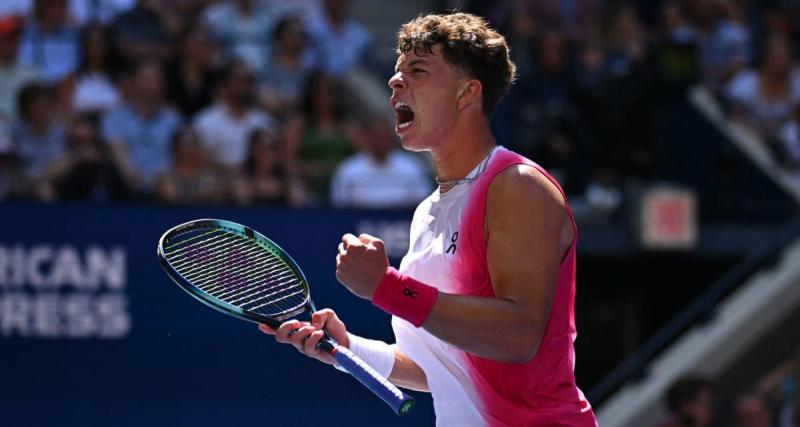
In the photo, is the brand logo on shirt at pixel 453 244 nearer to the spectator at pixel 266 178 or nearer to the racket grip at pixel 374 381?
the racket grip at pixel 374 381

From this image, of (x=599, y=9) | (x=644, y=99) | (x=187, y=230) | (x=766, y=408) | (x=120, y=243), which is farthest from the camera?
(x=599, y=9)

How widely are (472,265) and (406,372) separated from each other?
21.7 inches

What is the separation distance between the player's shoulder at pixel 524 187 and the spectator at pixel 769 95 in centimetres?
794

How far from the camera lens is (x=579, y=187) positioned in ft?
32.0

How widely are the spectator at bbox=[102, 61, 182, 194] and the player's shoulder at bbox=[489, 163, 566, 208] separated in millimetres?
5495

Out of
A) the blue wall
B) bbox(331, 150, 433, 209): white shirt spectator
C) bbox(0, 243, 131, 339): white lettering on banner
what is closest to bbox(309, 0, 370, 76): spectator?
bbox(331, 150, 433, 209): white shirt spectator

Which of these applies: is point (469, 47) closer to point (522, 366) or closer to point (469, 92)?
point (469, 92)

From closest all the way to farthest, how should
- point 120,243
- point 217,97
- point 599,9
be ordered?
point 120,243
point 217,97
point 599,9

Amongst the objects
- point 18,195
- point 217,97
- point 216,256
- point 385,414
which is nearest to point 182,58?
point 217,97

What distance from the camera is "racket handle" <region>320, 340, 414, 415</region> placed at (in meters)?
3.43

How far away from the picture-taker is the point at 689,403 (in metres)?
7.73

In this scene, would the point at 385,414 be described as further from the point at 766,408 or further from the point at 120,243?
the point at 766,408

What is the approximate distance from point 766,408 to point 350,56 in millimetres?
4297

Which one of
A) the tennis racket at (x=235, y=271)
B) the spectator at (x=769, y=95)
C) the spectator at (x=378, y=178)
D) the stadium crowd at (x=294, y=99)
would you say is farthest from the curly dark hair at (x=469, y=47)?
the spectator at (x=769, y=95)
